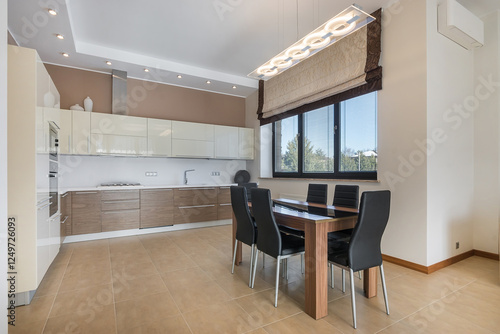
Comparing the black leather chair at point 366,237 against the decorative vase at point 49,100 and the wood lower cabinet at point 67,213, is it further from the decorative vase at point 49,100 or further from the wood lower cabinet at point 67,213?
the wood lower cabinet at point 67,213

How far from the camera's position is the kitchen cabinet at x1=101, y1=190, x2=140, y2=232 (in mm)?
4039

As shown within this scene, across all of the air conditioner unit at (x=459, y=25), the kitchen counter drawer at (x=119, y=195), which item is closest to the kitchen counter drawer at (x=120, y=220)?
Answer: the kitchen counter drawer at (x=119, y=195)

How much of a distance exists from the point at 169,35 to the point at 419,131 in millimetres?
3526

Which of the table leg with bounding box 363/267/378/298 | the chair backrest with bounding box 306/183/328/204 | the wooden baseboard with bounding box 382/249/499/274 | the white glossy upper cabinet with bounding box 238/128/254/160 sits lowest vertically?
the wooden baseboard with bounding box 382/249/499/274

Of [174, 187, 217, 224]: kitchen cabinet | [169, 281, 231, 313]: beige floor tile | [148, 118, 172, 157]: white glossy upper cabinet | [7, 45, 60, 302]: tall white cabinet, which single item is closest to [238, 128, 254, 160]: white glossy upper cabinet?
[174, 187, 217, 224]: kitchen cabinet

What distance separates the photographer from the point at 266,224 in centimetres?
220

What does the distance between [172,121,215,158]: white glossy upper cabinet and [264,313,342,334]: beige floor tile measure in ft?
12.2

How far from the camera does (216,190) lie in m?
5.00

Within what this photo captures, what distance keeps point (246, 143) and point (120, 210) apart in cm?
286

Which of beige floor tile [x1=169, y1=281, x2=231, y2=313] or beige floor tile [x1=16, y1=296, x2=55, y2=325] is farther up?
beige floor tile [x1=16, y1=296, x2=55, y2=325]

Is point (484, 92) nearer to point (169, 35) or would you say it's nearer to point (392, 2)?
point (392, 2)

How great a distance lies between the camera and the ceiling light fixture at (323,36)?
6.43 ft

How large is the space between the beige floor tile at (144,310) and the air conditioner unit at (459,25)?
390 cm

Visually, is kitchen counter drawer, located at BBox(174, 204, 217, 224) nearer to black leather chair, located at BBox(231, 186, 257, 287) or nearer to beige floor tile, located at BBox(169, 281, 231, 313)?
black leather chair, located at BBox(231, 186, 257, 287)
